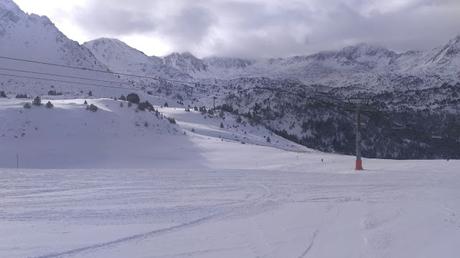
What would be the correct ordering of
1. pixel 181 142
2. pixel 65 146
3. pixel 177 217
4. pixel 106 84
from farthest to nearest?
pixel 106 84 → pixel 181 142 → pixel 65 146 → pixel 177 217

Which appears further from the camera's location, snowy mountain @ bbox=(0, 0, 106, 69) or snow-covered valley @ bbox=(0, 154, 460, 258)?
snowy mountain @ bbox=(0, 0, 106, 69)

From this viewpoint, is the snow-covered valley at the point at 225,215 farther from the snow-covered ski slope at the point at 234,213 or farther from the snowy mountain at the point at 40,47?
the snowy mountain at the point at 40,47

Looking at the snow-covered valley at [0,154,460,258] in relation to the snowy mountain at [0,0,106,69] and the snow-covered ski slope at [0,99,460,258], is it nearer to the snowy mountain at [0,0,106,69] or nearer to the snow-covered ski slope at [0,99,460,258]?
the snow-covered ski slope at [0,99,460,258]

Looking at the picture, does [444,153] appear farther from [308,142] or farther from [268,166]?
[268,166]

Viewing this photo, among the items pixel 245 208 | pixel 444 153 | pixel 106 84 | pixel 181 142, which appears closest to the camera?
pixel 245 208

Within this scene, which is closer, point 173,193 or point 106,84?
point 173,193

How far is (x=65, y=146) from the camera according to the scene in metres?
40.1

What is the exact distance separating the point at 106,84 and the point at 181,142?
126 meters

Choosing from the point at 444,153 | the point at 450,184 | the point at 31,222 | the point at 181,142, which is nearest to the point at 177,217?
the point at 31,222

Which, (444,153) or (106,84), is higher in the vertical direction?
(106,84)

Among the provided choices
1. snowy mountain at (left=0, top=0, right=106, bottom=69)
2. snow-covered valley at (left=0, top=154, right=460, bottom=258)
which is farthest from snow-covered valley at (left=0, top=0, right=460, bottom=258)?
snowy mountain at (left=0, top=0, right=106, bottom=69)

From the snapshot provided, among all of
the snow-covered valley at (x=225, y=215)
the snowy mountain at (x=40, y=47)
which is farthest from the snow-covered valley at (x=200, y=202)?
the snowy mountain at (x=40, y=47)

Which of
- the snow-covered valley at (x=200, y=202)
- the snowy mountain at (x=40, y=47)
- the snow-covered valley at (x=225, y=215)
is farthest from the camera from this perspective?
the snowy mountain at (x=40, y=47)

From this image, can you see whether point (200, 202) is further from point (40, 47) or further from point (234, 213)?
point (40, 47)
